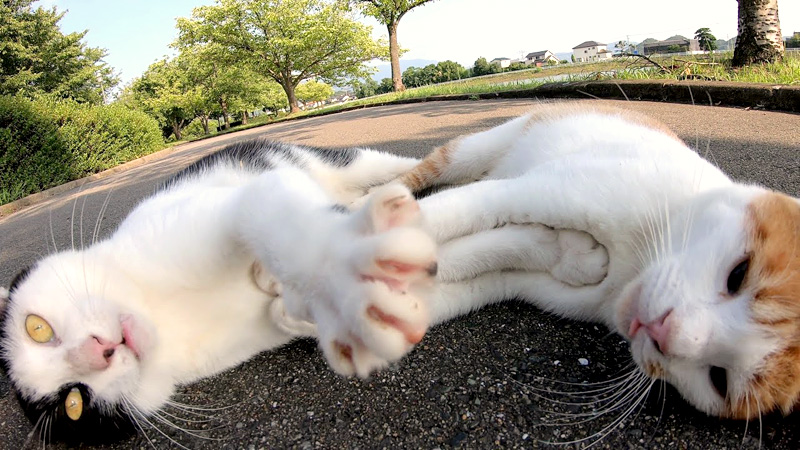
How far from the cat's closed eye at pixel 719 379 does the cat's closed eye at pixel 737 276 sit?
23cm

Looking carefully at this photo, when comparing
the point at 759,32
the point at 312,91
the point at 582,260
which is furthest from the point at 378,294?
the point at 312,91

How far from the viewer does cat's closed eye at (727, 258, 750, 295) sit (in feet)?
4.37

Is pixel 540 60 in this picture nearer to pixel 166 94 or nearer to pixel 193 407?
pixel 166 94

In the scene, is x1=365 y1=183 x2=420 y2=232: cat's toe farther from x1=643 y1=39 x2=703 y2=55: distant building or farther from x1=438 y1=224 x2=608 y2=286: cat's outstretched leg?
x1=643 y1=39 x2=703 y2=55: distant building

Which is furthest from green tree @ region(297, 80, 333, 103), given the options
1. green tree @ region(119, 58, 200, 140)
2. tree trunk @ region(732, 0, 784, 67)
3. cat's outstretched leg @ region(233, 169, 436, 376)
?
cat's outstretched leg @ region(233, 169, 436, 376)

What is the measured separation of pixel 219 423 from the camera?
1.49 metres

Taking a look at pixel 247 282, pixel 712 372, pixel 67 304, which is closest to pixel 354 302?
pixel 247 282

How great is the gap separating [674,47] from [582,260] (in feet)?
39.9

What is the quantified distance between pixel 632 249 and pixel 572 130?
3.09 feet

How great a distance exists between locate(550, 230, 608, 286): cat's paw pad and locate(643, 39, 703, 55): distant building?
9603 millimetres

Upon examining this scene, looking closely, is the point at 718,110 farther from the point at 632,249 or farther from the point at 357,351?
the point at 357,351

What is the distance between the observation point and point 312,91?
4772 centimetres

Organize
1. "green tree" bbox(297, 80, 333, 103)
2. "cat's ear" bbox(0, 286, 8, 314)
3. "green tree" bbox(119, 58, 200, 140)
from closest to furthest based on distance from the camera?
1. "cat's ear" bbox(0, 286, 8, 314)
2. "green tree" bbox(119, 58, 200, 140)
3. "green tree" bbox(297, 80, 333, 103)

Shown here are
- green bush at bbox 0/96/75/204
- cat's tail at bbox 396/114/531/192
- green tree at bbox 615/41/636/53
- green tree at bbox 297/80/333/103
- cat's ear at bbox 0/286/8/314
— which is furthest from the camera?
green tree at bbox 297/80/333/103
